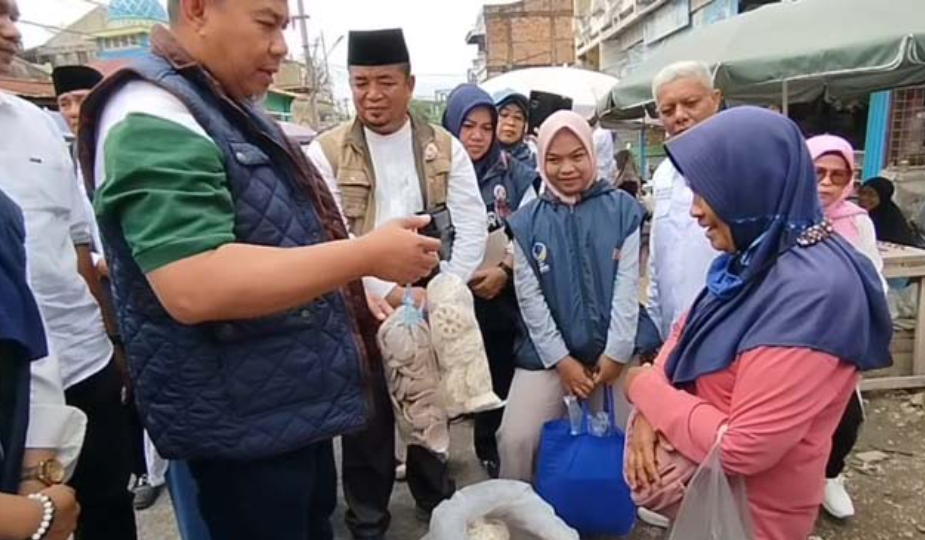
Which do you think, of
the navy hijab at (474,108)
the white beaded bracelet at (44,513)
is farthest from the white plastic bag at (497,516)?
the navy hijab at (474,108)

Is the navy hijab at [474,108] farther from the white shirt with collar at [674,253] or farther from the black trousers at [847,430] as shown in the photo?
the black trousers at [847,430]

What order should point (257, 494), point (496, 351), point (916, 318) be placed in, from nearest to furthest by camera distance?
point (257, 494) → point (496, 351) → point (916, 318)

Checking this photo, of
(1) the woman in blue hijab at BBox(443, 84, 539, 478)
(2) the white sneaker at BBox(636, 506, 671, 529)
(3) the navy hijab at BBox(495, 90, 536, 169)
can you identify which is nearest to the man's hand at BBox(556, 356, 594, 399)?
(1) the woman in blue hijab at BBox(443, 84, 539, 478)

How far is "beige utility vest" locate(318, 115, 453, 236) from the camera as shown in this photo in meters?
2.46

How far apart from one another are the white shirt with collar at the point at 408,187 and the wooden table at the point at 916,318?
2.69 metres

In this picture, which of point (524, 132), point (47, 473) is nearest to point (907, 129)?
point (524, 132)

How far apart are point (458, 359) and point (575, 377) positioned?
28.8 inches

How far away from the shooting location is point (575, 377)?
2.50 metres

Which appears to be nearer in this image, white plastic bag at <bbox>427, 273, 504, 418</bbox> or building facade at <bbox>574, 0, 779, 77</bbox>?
white plastic bag at <bbox>427, 273, 504, 418</bbox>

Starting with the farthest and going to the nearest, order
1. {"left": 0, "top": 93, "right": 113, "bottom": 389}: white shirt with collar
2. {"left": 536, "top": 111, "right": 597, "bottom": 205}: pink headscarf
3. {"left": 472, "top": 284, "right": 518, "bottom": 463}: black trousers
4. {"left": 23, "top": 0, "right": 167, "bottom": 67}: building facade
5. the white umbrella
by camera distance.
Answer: {"left": 23, "top": 0, "right": 167, "bottom": 67}: building facade → the white umbrella → {"left": 472, "top": 284, "right": 518, "bottom": 463}: black trousers → {"left": 536, "top": 111, "right": 597, "bottom": 205}: pink headscarf → {"left": 0, "top": 93, "right": 113, "bottom": 389}: white shirt with collar

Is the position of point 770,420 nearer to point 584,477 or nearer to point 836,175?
point 584,477

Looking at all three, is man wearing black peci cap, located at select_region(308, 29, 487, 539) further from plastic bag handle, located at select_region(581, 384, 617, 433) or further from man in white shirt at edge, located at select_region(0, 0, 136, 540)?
man in white shirt at edge, located at select_region(0, 0, 136, 540)

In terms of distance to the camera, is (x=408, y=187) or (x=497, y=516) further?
(x=408, y=187)

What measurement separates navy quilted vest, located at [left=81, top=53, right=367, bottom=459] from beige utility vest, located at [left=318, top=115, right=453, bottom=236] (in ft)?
3.75
